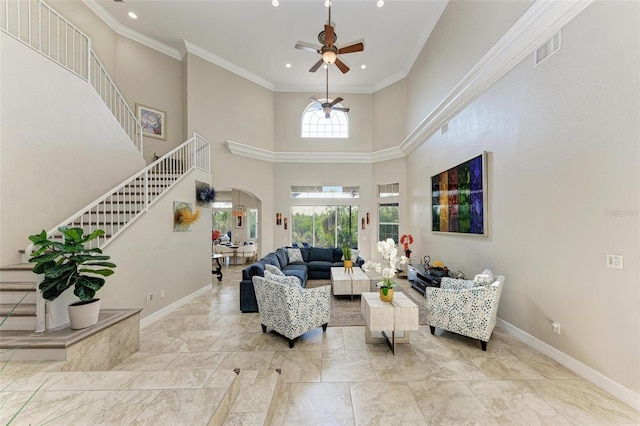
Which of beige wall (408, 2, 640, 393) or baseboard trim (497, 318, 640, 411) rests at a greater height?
beige wall (408, 2, 640, 393)

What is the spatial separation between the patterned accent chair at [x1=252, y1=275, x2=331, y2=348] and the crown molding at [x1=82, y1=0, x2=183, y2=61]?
7.64m

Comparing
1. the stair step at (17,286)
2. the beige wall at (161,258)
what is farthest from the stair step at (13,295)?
the beige wall at (161,258)

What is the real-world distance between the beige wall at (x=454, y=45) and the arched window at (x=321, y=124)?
2.52m

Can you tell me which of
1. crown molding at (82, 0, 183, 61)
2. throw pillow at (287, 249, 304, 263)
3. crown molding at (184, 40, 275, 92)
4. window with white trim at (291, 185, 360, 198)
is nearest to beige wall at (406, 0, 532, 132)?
window with white trim at (291, 185, 360, 198)

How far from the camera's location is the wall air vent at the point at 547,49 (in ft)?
9.44

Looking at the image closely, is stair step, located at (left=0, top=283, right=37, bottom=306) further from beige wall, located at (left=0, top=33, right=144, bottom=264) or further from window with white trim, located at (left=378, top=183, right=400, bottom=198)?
window with white trim, located at (left=378, top=183, right=400, bottom=198)

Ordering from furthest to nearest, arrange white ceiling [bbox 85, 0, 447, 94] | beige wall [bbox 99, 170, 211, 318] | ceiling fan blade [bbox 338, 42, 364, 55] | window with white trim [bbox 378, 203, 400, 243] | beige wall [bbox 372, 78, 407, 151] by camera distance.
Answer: window with white trim [bbox 378, 203, 400, 243] < beige wall [bbox 372, 78, 407, 151] < white ceiling [bbox 85, 0, 447, 94] < ceiling fan blade [bbox 338, 42, 364, 55] < beige wall [bbox 99, 170, 211, 318]

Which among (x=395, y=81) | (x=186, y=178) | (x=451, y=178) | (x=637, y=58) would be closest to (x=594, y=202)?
(x=637, y=58)

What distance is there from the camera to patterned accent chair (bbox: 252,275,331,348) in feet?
10.5

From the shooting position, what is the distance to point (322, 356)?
300 cm

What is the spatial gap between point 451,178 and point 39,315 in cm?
638

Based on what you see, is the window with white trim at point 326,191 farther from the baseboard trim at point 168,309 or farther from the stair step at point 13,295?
the stair step at point 13,295

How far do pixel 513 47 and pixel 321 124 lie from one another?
21.4 ft

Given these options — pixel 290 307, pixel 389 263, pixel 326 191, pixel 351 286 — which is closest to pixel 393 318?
pixel 389 263
